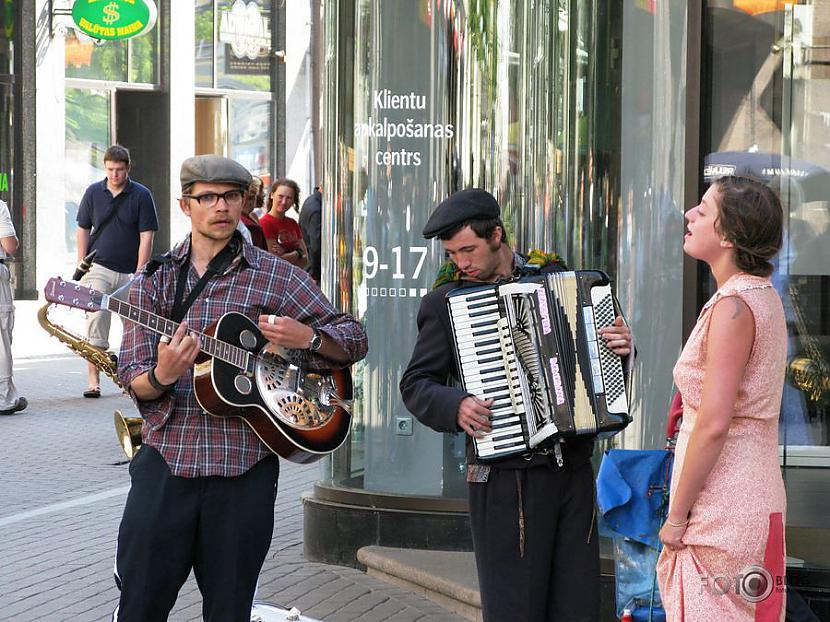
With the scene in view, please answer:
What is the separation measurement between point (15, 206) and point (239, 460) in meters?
18.4

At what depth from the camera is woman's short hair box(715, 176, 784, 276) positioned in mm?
3354

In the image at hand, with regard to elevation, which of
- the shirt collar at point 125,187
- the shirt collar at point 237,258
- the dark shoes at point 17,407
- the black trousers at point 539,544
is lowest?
the dark shoes at point 17,407

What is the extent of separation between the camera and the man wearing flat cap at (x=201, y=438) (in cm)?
391

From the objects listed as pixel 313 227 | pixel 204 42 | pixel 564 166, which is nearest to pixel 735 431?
pixel 564 166

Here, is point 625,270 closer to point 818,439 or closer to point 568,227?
point 568,227

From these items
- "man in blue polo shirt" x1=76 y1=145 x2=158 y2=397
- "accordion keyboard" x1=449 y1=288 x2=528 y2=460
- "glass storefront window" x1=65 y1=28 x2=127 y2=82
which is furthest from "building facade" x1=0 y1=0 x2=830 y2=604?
"glass storefront window" x1=65 y1=28 x2=127 y2=82

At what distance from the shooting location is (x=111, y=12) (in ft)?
69.5

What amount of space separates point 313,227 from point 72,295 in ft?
25.5

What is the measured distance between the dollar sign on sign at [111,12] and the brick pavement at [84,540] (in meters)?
11.7

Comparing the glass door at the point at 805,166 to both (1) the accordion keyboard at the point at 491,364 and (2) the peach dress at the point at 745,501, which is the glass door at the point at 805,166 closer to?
(1) the accordion keyboard at the point at 491,364

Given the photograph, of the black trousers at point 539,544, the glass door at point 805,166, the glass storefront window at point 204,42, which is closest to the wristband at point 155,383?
the black trousers at point 539,544

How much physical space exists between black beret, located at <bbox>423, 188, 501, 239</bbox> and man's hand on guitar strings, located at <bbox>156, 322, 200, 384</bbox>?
29.9 inches

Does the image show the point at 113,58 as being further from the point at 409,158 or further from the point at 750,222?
the point at 750,222

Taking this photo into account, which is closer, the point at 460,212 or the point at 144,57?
the point at 460,212
